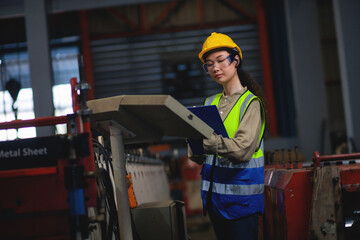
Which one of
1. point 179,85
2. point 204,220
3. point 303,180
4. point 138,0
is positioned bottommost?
point 204,220

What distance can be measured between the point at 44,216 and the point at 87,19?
42.7 feet

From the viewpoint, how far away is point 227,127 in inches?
106

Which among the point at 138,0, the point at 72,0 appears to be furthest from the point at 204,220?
the point at 72,0

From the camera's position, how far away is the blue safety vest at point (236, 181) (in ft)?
8.50

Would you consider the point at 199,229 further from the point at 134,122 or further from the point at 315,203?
the point at 134,122

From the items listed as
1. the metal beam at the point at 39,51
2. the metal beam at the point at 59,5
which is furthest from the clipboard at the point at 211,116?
the metal beam at the point at 59,5

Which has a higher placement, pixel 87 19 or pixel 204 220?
pixel 87 19

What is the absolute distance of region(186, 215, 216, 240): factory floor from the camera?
6030mm

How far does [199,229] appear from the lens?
22.0 ft

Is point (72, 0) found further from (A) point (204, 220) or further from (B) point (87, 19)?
(B) point (87, 19)

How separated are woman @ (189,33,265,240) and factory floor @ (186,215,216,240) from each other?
3075mm

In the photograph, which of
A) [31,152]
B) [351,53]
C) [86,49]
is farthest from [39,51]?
[86,49]

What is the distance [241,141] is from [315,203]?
0.79 m

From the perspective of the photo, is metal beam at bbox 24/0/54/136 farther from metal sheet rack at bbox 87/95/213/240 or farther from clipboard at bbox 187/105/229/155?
clipboard at bbox 187/105/229/155
